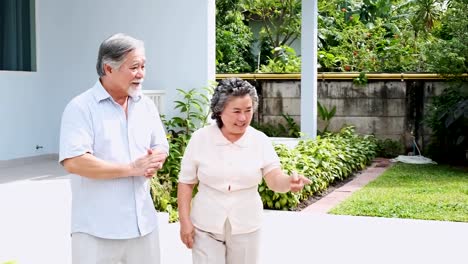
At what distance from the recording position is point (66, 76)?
27.5 ft

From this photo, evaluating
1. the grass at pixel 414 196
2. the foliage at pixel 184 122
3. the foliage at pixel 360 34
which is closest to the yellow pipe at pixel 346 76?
the foliage at pixel 360 34

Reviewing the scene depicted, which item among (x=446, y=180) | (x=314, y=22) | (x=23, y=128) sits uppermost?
(x=314, y=22)

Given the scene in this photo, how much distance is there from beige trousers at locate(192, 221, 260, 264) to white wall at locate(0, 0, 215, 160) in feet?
15.9

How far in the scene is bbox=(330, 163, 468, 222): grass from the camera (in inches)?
259

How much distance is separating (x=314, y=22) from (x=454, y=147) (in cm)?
285

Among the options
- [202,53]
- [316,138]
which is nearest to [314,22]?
[316,138]

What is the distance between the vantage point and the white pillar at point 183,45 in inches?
307

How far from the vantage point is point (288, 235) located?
18.4 ft

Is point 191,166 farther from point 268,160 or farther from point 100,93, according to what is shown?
point 100,93

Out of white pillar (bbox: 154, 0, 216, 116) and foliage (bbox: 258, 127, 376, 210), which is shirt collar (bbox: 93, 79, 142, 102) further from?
white pillar (bbox: 154, 0, 216, 116)

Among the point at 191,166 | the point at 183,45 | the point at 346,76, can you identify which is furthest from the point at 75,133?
the point at 346,76

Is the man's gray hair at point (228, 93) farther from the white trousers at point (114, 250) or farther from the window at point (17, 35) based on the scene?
the window at point (17, 35)

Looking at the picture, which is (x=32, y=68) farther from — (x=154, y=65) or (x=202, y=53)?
(x=202, y=53)

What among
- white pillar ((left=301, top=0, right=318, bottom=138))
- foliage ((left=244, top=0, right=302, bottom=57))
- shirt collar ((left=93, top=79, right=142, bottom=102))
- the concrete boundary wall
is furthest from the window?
foliage ((left=244, top=0, right=302, bottom=57))
